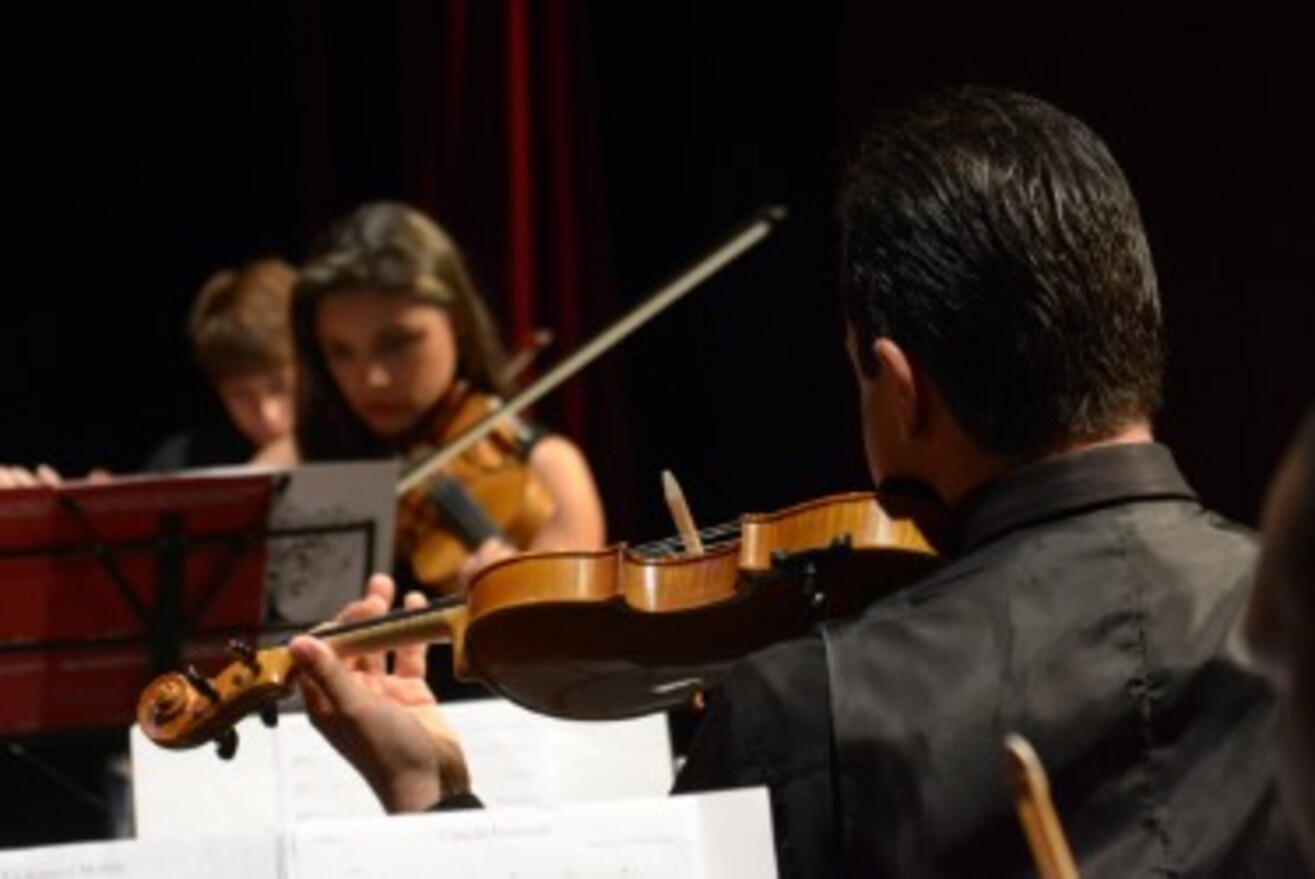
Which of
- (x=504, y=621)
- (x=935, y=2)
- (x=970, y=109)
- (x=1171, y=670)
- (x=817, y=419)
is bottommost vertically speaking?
(x=1171, y=670)

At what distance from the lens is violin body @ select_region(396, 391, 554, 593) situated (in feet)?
12.3

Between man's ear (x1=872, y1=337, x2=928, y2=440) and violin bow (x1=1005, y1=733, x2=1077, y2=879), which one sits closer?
violin bow (x1=1005, y1=733, x2=1077, y2=879)

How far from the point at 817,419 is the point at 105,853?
255cm

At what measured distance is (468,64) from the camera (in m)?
4.42

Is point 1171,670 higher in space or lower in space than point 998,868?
higher

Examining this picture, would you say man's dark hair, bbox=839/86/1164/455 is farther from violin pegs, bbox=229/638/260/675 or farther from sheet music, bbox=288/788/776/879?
violin pegs, bbox=229/638/260/675

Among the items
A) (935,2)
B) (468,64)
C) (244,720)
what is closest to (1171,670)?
(244,720)

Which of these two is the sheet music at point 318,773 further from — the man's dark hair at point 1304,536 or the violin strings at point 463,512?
the man's dark hair at point 1304,536

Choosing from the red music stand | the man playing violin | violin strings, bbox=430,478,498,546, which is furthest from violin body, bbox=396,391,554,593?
the man playing violin

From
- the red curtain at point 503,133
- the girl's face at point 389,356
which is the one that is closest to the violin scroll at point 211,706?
the girl's face at point 389,356

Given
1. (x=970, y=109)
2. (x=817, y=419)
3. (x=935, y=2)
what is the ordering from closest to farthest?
(x=970, y=109) < (x=935, y=2) < (x=817, y=419)

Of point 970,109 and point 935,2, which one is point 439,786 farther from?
point 935,2

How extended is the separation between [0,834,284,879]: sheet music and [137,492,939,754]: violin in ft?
1.38

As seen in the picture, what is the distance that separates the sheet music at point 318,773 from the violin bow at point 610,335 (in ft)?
4.55
